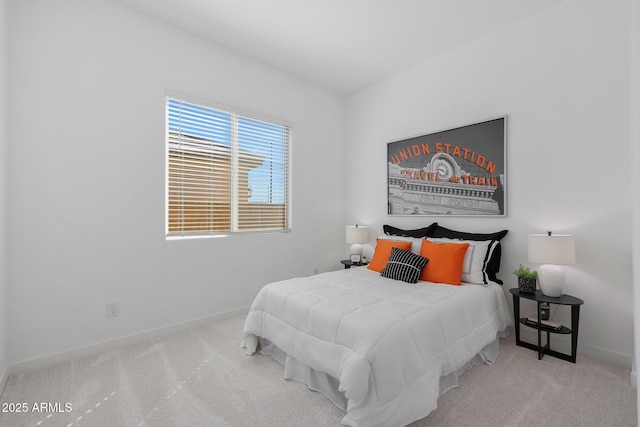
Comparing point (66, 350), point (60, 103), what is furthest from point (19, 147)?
point (66, 350)

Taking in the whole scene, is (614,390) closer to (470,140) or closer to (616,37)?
(470,140)

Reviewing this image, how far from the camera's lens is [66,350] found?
2.47m

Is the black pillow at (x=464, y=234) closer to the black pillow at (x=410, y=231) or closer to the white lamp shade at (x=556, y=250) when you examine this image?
the black pillow at (x=410, y=231)

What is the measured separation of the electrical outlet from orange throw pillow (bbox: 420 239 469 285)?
275cm

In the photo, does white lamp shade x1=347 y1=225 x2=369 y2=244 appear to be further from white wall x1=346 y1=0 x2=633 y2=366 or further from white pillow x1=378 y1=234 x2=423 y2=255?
white wall x1=346 y1=0 x2=633 y2=366

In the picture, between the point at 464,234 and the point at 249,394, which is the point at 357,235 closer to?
the point at 464,234

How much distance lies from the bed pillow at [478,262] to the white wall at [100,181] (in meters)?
2.34

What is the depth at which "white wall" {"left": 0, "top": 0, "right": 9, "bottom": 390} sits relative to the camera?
2111 millimetres

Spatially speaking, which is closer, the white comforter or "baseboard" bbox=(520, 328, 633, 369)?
the white comforter

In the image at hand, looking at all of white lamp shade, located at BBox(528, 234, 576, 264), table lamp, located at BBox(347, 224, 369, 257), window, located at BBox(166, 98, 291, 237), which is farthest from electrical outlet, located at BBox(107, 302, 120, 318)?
white lamp shade, located at BBox(528, 234, 576, 264)

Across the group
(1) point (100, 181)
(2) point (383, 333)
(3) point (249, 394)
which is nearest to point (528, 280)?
(2) point (383, 333)

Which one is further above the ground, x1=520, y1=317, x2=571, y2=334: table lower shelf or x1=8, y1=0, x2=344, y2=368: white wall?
x1=8, y1=0, x2=344, y2=368: white wall

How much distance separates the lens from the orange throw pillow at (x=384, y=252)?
3.28 m

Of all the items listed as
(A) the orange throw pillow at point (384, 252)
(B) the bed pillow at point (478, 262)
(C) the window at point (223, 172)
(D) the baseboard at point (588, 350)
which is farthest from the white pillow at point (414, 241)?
(C) the window at point (223, 172)
